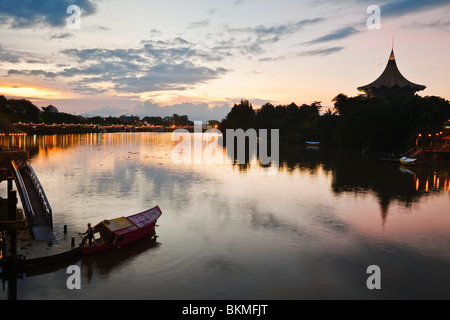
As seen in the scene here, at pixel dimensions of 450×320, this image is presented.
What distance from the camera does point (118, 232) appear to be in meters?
27.1

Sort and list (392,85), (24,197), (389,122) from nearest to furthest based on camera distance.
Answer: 1. (24,197)
2. (389,122)
3. (392,85)

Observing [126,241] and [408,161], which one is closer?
[126,241]

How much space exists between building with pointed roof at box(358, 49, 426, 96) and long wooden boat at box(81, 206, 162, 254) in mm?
A: 155698

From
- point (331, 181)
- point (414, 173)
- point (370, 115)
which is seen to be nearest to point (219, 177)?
point (331, 181)

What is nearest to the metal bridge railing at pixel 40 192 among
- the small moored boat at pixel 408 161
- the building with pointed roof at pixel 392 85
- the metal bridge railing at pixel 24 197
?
the metal bridge railing at pixel 24 197

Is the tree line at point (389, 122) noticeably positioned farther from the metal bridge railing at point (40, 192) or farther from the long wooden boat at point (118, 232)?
the metal bridge railing at point (40, 192)

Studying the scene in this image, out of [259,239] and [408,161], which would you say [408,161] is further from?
[259,239]

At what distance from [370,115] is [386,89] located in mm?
46074

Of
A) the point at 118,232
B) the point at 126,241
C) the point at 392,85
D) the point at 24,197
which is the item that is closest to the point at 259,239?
the point at 126,241

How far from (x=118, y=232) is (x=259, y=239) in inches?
482

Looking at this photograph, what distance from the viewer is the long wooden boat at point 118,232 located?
26.4 metres

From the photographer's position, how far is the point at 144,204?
42812mm

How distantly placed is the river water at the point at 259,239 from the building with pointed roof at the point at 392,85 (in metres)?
108

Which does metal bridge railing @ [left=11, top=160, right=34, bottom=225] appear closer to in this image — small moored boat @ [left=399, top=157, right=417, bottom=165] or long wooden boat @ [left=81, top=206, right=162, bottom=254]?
long wooden boat @ [left=81, top=206, right=162, bottom=254]
